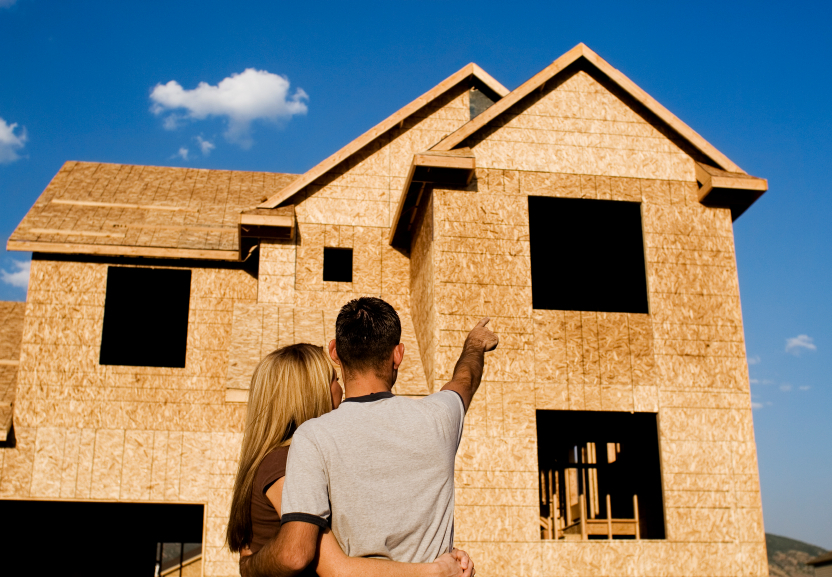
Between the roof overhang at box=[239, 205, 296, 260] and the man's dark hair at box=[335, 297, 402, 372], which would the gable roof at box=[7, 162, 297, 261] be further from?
the man's dark hair at box=[335, 297, 402, 372]

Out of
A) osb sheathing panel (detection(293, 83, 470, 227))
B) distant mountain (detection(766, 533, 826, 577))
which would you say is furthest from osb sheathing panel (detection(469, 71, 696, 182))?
distant mountain (detection(766, 533, 826, 577))

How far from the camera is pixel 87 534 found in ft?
65.8

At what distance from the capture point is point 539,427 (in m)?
19.3

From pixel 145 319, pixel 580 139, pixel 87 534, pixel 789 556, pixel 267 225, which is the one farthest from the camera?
pixel 789 556

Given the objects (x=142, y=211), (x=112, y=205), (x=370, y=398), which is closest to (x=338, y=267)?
(x=142, y=211)

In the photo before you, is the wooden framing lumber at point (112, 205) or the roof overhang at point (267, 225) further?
the wooden framing lumber at point (112, 205)

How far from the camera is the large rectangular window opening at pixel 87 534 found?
60.8 ft

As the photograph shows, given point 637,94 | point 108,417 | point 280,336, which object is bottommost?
point 108,417

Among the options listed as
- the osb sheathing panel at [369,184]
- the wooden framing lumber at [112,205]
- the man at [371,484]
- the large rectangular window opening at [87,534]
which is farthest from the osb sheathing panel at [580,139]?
the man at [371,484]

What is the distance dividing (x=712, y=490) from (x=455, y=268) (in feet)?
18.2

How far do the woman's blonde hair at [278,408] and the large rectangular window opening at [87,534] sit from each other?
15.5 metres

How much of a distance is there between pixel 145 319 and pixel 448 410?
18020 mm

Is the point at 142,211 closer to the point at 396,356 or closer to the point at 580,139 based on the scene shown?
the point at 580,139

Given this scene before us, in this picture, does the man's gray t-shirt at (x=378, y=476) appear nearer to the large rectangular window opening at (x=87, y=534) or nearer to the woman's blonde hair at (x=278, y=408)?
the woman's blonde hair at (x=278, y=408)
